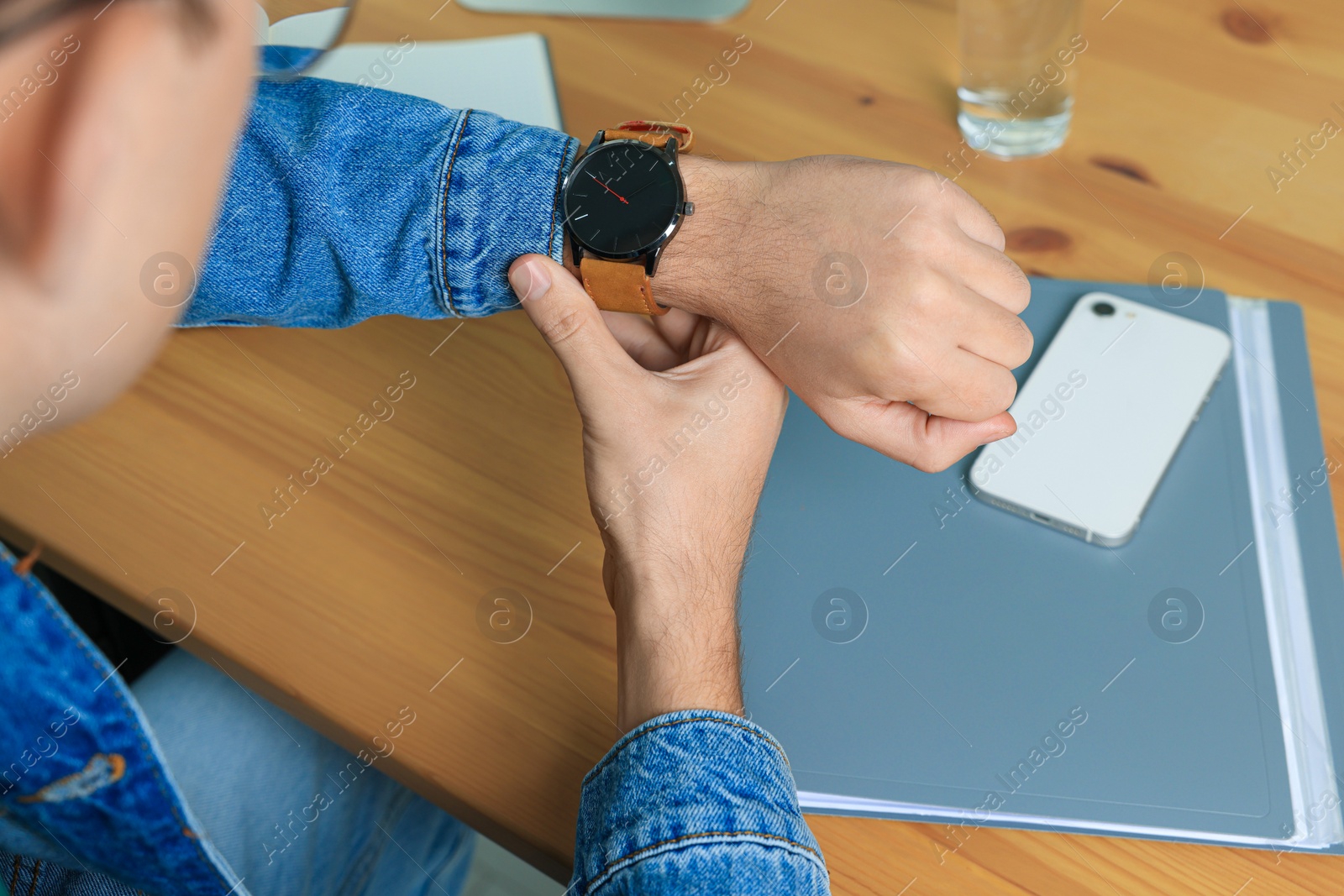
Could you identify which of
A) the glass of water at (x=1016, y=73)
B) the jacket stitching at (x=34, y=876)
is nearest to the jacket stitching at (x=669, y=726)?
the jacket stitching at (x=34, y=876)

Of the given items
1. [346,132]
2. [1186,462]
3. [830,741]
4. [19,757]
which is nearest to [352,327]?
[346,132]

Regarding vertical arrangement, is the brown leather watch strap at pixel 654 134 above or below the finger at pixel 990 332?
above

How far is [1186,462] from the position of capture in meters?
0.62

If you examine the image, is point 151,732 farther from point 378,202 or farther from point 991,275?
point 991,275

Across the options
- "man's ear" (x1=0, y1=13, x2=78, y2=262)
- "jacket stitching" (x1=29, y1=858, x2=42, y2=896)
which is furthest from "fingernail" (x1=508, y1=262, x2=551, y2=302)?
"jacket stitching" (x1=29, y1=858, x2=42, y2=896)

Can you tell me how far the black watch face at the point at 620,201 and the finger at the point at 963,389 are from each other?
200 millimetres

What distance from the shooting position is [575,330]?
58 centimetres

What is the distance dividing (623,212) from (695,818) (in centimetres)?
39

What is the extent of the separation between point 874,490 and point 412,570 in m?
0.30

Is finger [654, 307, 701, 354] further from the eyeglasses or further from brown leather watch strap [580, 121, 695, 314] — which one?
the eyeglasses

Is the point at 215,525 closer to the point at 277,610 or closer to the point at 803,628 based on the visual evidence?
the point at 277,610

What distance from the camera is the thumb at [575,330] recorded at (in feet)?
1.87

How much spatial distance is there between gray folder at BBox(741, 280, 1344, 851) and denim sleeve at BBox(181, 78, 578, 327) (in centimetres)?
25

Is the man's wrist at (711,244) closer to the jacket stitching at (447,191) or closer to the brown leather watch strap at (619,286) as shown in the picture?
the brown leather watch strap at (619,286)
